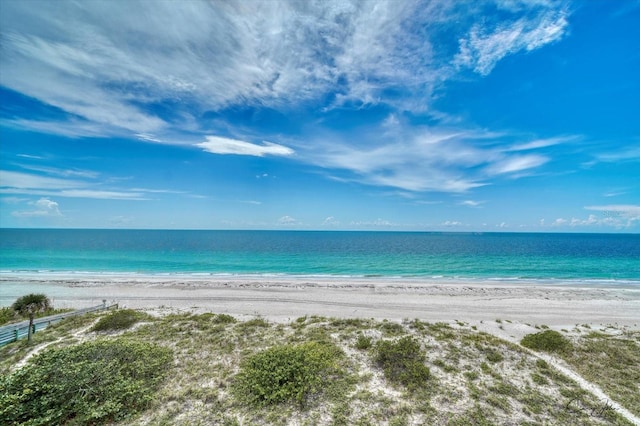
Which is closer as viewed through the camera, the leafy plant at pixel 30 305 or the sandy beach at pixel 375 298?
the leafy plant at pixel 30 305

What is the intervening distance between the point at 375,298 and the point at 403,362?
15017 mm

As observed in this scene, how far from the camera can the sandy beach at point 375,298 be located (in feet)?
65.5

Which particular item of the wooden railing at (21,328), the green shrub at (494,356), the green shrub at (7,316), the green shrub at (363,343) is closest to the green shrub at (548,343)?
the green shrub at (494,356)

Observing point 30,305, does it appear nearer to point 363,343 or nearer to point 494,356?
point 363,343

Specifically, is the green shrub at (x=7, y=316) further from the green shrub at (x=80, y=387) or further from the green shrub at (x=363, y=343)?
the green shrub at (x=363, y=343)

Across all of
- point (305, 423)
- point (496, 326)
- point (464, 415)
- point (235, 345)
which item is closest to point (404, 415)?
point (464, 415)

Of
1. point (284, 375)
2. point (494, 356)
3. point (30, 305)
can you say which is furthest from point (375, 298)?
point (30, 305)

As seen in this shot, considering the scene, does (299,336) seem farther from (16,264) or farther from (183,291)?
(16,264)

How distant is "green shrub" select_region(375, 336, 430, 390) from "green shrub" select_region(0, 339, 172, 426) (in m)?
8.42

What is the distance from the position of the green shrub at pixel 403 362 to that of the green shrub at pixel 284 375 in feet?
6.41

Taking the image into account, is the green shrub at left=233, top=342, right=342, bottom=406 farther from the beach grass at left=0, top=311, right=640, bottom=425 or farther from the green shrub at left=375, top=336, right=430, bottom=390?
the green shrub at left=375, top=336, right=430, bottom=390

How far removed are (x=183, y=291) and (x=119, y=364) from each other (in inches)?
785

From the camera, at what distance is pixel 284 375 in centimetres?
939

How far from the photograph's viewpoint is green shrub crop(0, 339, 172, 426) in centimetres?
745
